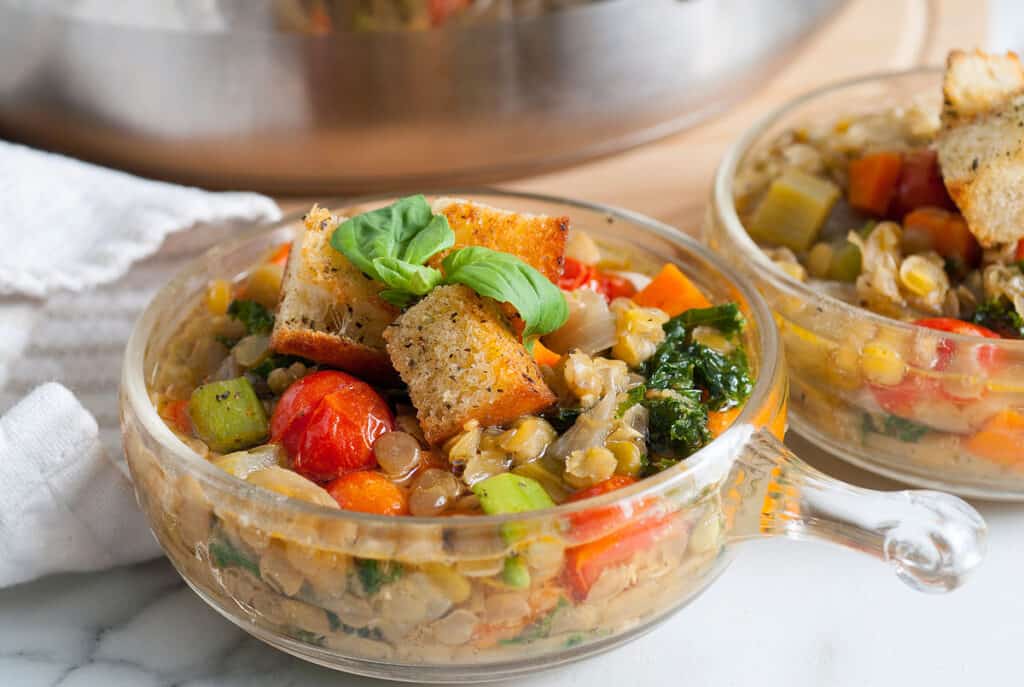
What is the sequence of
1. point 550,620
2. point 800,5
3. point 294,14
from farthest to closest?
1. point 800,5
2. point 294,14
3. point 550,620

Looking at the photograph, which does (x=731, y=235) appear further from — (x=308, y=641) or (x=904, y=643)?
(x=308, y=641)

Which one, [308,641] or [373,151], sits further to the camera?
[373,151]

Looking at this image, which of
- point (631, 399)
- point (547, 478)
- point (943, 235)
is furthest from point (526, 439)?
point (943, 235)

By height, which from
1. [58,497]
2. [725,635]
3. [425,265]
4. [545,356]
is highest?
[425,265]

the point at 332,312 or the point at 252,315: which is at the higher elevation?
the point at 332,312

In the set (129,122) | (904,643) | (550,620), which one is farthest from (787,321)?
(129,122)

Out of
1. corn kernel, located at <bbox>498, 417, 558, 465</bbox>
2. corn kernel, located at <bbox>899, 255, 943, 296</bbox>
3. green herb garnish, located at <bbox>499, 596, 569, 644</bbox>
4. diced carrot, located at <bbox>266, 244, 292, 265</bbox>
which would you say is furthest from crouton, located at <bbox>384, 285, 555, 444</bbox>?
corn kernel, located at <bbox>899, 255, 943, 296</bbox>

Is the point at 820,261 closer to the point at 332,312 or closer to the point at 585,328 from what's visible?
the point at 585,328
